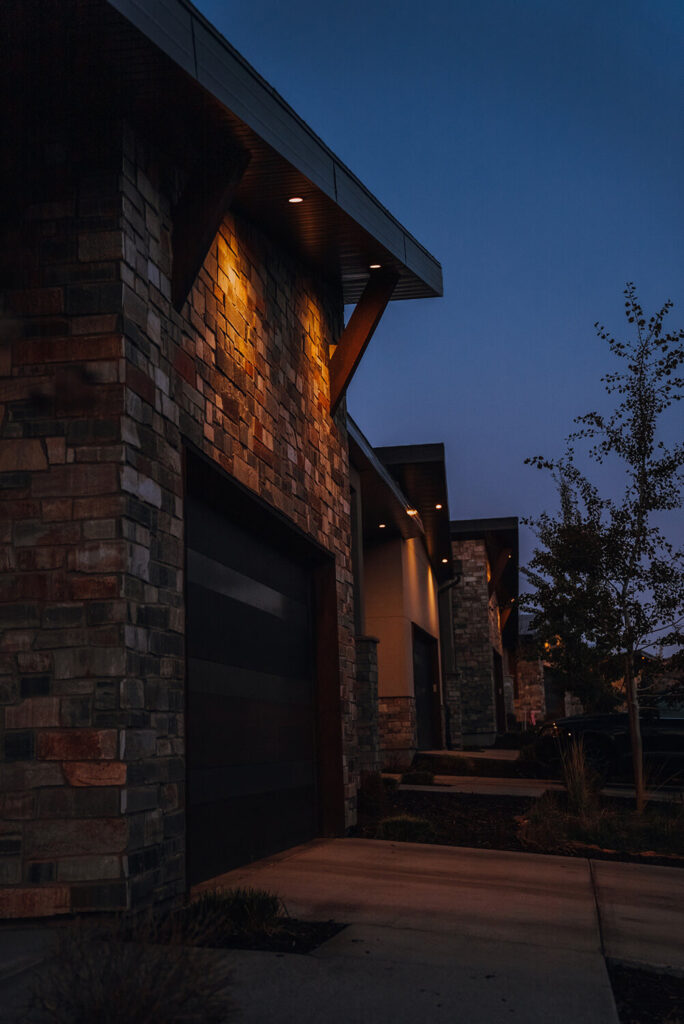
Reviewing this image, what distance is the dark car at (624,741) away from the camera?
1564 centimetres

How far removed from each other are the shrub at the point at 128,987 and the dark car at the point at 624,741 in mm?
12388

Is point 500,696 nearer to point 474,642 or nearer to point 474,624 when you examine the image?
point 474,642

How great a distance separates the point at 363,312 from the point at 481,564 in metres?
19.7

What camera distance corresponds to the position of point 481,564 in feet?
97.7

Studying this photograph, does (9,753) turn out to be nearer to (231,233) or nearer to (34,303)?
(34,303)

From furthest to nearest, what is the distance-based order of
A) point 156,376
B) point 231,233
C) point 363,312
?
point 363,312, point 231,233, point 156,376

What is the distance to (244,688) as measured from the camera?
8.82 m

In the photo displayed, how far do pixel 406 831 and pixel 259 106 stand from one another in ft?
23.2

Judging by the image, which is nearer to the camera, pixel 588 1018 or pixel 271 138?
pixel 588 1018

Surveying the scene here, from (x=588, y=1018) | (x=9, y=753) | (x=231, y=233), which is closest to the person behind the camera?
(x=588, y=1018)

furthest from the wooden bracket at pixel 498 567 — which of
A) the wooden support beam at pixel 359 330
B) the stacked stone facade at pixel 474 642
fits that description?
the wooden support beam at pixel 359 330

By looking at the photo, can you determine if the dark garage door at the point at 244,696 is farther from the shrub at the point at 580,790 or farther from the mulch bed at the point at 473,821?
the shrub at the point at 580,790

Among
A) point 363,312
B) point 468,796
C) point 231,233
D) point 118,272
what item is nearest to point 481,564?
point 468,796

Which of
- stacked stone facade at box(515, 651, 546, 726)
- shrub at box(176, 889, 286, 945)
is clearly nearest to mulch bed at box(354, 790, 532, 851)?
shrub at box(176, 889, 286, 945)
